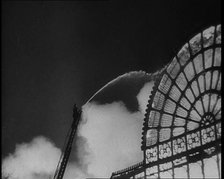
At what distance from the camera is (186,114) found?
1380cm

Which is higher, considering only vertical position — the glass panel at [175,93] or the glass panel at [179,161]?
the glass panel at [175,93]

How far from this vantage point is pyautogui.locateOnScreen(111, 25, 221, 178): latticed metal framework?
12.4m

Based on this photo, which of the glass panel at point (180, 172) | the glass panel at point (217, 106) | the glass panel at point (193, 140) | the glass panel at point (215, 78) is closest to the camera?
the glass panel at point (217, 106)

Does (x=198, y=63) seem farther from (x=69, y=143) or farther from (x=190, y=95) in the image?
(x=69, y=143)

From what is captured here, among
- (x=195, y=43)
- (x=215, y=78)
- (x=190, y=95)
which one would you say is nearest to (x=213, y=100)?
(x=215, y=78)

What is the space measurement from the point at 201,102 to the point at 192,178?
280cm

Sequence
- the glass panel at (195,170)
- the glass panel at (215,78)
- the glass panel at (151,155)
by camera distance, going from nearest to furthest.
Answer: the glass panel at (195,170) → the glass panel at (215,78) → the glass panel at (151,155)

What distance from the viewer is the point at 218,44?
12.5 metres

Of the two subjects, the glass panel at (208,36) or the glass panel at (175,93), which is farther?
the glass panel at (175,93)

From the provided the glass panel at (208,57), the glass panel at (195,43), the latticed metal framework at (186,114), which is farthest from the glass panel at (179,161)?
the glass panel at (195,43)

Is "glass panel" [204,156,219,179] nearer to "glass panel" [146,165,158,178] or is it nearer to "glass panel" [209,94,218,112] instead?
"glass panel" [209,94,218,112]

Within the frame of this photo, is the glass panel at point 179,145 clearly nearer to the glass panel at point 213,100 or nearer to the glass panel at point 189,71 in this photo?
the glass panel at point 213,100

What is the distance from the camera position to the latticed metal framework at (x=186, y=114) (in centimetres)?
1239

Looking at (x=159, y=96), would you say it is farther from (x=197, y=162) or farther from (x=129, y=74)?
(x=197, y=162)
